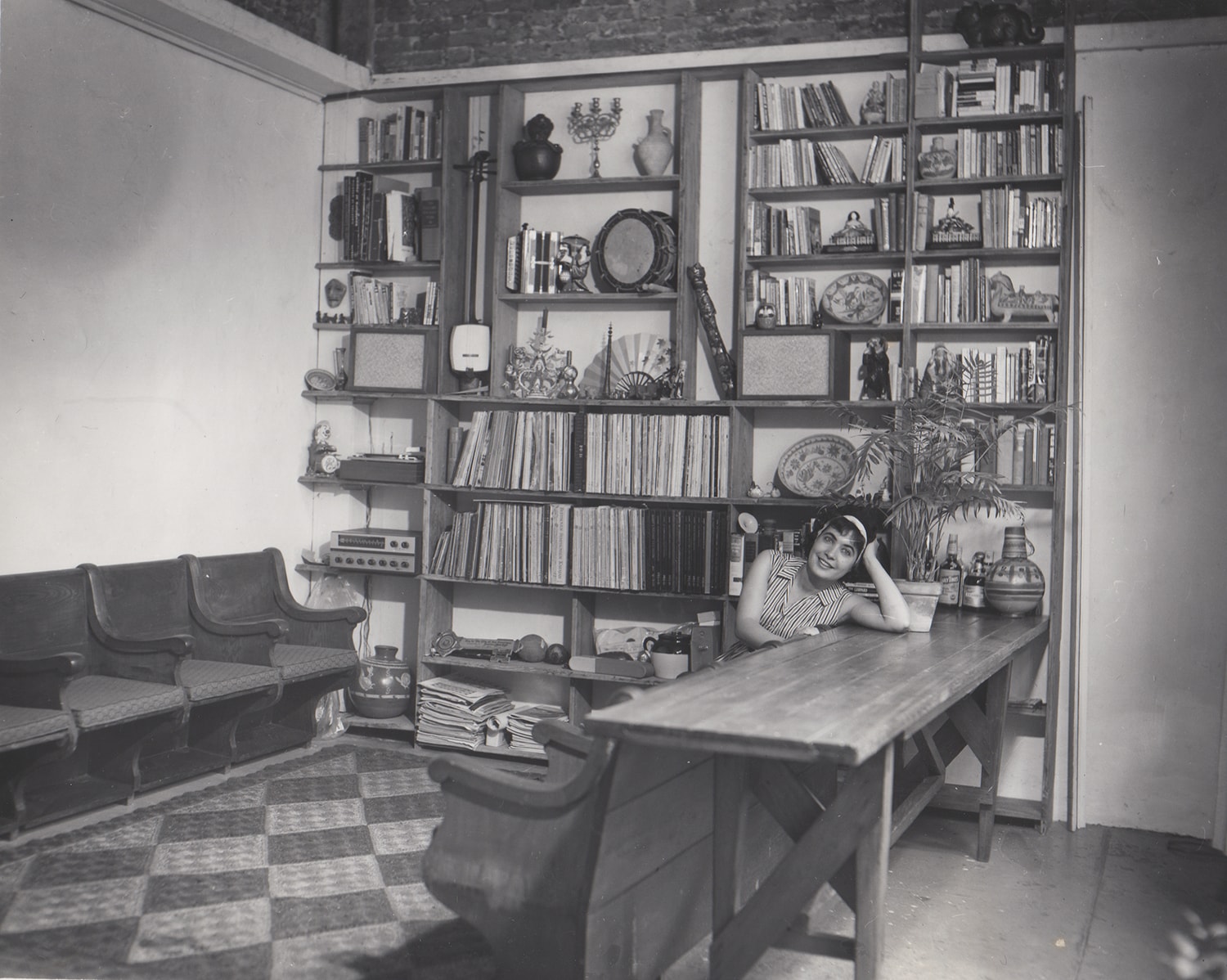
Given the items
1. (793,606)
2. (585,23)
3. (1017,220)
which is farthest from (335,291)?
(1017,220)

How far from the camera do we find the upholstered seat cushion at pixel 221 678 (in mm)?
4656

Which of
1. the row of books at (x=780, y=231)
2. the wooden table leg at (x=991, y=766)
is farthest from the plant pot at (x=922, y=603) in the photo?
the row of books at (x=780, y=231)

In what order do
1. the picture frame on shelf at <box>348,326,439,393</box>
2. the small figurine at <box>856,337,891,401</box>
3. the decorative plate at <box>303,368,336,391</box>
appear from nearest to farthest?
the small figurine at <box>856,337,891,401</box> → the picture frame on shelf at <box>348,326,439,393</box> → the decorative plate at <box>303,368,336,391</box>

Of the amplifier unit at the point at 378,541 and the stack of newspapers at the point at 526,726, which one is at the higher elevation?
the amplifier unit at the point at 378,541

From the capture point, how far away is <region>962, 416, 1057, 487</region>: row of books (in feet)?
15.9

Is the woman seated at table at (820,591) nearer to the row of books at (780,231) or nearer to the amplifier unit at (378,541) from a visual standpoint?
the row of books at (780,231)

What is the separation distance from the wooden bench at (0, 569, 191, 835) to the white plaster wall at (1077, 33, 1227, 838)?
Answer: 3734 millimetres

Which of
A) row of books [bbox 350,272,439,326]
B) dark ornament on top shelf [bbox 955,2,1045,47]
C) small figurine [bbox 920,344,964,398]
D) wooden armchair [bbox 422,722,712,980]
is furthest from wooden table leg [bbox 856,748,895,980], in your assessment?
row of books [bbox 350,272,439,326]

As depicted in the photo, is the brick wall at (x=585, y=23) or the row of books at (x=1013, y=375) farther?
the brick wall at (x=585, y=23)

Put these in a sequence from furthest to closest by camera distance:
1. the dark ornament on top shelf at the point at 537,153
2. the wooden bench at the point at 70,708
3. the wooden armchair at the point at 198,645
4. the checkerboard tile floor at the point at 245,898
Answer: the dark ornament on top shelf at the point at 537,153, the wooden armchair at the point at 198,645, the wooden bench at the point at 70,708, the checkerboard tile floor at the point at 245,898

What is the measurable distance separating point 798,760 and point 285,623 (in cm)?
349

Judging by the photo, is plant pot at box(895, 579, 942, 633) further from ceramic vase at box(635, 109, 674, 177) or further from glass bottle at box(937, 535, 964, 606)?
ceramic vase at box(635, 109, 674, 177)

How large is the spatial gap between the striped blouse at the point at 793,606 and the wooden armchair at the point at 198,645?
203 cm

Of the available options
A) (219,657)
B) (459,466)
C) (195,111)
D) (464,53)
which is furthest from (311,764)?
(464,53)
